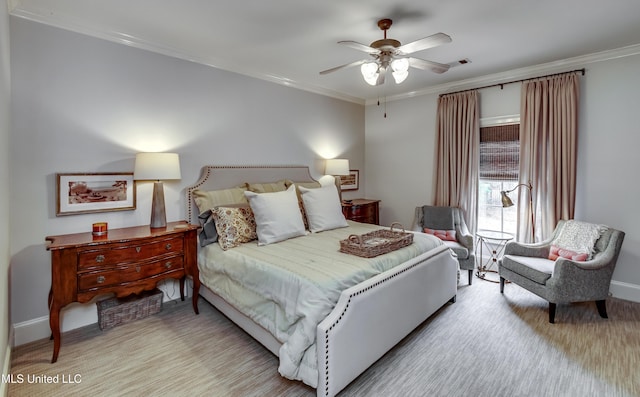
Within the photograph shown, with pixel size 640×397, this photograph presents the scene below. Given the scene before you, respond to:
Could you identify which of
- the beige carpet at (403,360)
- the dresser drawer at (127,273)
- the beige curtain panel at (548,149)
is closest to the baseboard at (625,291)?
the beige carpet at (403,360)

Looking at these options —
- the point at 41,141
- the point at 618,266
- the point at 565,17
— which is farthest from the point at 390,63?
the point at 618,266

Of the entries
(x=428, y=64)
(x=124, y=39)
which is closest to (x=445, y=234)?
(x=428, y=64)

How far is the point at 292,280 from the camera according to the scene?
6.90 ft

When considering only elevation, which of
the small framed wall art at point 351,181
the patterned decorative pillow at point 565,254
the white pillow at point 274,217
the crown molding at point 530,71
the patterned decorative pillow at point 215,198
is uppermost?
the crown molding at point 530,71

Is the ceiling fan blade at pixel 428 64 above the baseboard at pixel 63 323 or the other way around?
above

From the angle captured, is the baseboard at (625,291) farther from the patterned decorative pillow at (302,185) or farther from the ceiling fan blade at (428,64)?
the patterned decorative pillow at (302,185)

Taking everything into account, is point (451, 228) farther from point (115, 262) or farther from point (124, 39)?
point (124, 39)

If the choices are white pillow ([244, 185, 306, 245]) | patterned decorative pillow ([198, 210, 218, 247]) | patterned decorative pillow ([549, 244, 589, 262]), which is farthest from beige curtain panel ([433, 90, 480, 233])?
patterned decorative pillow ([198, 210, 218, 247])

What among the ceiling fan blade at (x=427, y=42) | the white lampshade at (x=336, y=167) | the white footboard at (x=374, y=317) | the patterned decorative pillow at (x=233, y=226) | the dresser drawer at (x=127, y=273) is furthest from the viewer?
the white lampshade at (x=336, y=167)

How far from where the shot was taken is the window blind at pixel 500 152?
13.6 feet

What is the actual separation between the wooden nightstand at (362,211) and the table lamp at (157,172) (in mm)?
2553

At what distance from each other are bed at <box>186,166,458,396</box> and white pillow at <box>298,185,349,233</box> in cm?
16

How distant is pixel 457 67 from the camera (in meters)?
3.87

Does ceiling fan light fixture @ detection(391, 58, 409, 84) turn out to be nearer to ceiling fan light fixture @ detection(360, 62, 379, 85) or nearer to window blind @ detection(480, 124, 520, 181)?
ceiling fan light fixture @ detection(360, 62, 379, 85)
